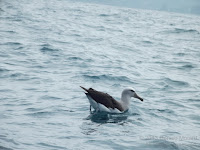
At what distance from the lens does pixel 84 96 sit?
11.8 metres

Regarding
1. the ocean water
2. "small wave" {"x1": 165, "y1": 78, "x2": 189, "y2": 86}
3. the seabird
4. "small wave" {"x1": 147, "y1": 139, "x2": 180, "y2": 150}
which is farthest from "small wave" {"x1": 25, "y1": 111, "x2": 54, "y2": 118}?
"small wave" {"x1": 165, "y1": 78, "x2": 189, "y2": 86}

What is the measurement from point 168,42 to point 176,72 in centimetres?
1179

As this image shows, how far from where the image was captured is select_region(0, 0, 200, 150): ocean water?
7922 millimetres

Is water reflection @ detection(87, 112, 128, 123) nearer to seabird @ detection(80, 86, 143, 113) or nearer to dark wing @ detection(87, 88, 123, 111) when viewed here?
seabird @ detection(80, 86, 143, 113)

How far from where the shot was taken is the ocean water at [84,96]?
26.0ft

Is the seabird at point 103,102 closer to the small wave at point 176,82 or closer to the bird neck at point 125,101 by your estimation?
the bird neck at point 125,101

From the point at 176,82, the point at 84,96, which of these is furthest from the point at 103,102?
the point at 176,82

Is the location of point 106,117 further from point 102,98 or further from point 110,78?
point 110,78

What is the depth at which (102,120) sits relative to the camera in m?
9.70

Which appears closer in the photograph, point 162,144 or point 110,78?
point 162,144

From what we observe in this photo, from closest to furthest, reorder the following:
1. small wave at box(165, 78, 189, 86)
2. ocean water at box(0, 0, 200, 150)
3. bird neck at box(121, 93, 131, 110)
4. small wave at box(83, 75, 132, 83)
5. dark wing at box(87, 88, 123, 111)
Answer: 1. ocean water at box(0, 0, 200, 150)
2. dark wing at box(87, 88, 123, 111)
3. bird neck at box(121, 93, 131, 110)
4. small wave at box(83, 75, 132, 83)
5. small wave at box(165, 78, 189, 86)

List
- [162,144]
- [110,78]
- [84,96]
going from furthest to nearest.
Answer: [110,78]
[84,96]
[162,144]

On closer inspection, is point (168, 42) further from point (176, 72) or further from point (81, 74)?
point (81, 74)

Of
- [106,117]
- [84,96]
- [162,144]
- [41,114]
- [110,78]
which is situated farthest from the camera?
[110,78]
